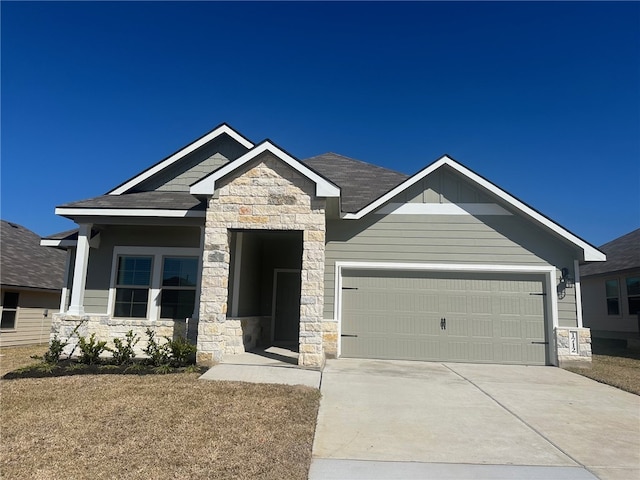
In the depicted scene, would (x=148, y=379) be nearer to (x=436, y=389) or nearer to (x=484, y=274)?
(x=436, y=389)

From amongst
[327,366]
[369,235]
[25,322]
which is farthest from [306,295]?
[25,322]

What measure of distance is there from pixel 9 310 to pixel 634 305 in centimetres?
2162

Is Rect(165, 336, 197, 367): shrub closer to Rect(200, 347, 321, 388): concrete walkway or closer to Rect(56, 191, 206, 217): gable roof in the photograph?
Rect(200, 347, 321, 388): concrete walkway

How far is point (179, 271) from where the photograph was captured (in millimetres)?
10727

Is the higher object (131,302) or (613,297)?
(613,297)

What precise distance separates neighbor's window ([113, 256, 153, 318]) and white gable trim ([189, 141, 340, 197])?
3.01 metres

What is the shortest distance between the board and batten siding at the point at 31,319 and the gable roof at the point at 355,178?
10951mm

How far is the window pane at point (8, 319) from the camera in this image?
14.4 meters

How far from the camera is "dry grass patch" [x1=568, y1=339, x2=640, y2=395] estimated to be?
8389 millimetres

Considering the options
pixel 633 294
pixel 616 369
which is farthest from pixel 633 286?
pixel 616 369

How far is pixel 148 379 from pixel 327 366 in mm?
3532

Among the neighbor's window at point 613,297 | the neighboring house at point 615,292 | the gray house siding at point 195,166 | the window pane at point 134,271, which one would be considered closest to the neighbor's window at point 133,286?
the window pane at point 134,271

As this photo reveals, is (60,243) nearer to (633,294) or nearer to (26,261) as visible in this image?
(26,261)

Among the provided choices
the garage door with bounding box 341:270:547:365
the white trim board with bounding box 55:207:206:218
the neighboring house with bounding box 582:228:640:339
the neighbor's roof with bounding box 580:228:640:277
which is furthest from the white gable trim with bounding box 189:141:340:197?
the neighboring house with bounding box 582:228:640:339
